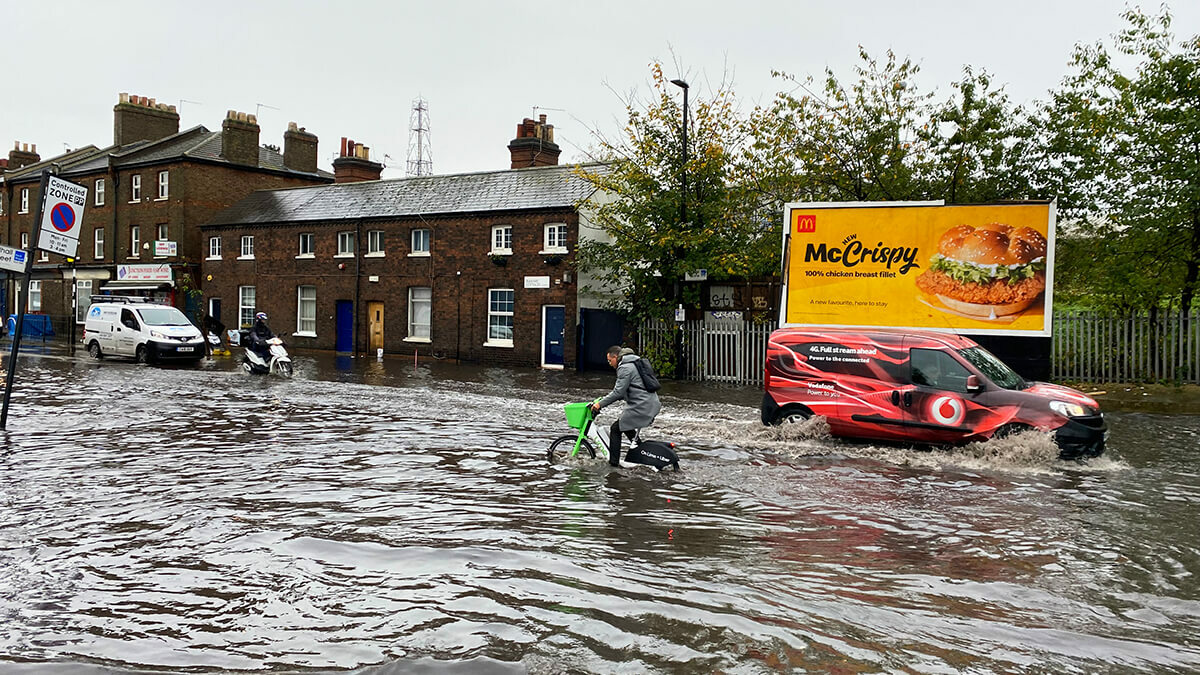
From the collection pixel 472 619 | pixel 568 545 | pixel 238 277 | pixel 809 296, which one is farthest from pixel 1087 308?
pixel 238 277

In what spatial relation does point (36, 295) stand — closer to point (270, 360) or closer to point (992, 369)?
point (270, 360)

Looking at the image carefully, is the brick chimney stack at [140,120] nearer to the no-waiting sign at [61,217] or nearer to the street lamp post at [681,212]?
the street lamp post at [681,212]

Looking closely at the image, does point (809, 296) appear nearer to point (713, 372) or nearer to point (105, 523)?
point (713, 372)

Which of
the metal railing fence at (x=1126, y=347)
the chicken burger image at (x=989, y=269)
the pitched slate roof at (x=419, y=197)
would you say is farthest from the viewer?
the pitched slate roof at (x=419, y=197)

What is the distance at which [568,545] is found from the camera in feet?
23.6

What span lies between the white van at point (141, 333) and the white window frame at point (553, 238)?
36.5ft

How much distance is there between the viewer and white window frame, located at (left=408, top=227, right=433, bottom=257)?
1316 inches

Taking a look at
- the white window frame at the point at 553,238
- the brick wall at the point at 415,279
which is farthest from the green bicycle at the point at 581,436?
the white window frame at the point at 553,238

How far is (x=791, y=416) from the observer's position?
42.0 ft

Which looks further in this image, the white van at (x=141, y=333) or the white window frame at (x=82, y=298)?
the white window frame at (x=82, y=298)

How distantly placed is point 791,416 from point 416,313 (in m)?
23.3

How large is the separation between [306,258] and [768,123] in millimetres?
20564

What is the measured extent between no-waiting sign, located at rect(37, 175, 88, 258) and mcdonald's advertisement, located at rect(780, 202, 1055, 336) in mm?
12055

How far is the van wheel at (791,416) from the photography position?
12.6 metres
